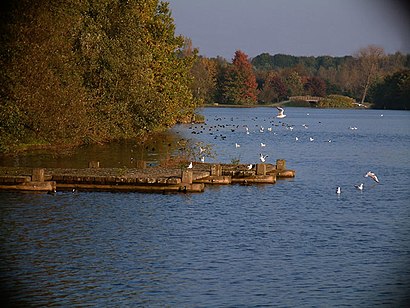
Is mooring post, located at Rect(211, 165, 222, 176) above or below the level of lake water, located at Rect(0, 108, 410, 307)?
above

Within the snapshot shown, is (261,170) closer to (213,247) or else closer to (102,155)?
(102,155)

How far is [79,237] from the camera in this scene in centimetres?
2553

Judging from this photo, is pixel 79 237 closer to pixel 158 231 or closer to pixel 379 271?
pixel 158 231

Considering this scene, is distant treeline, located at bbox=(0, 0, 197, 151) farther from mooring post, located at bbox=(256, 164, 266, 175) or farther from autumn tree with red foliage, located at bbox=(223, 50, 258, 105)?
autumn tree with red foliage, located at bbox=(223, 50, 258, 105)

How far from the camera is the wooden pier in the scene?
1323 inches

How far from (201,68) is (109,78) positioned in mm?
108879

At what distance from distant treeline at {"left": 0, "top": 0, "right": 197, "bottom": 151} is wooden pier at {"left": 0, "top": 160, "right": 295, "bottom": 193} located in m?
6.80

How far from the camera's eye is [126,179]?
3469 centimetres

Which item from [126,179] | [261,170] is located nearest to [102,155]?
[261,170]

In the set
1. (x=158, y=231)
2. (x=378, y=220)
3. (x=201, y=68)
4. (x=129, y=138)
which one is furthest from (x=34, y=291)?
(x=201, y=68)

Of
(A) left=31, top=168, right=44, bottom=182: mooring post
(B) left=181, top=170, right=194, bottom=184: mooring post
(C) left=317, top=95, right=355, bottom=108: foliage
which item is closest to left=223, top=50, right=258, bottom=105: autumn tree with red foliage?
(C) left=317, top=95, right=355, bottom=108: foliage

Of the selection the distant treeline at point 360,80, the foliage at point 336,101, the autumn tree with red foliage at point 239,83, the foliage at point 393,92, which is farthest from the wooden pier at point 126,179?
the foliage at point 336,101

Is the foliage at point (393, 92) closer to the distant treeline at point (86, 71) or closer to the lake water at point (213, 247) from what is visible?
the distant treeline at point (86, 71)

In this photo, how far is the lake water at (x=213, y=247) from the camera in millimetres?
19781
